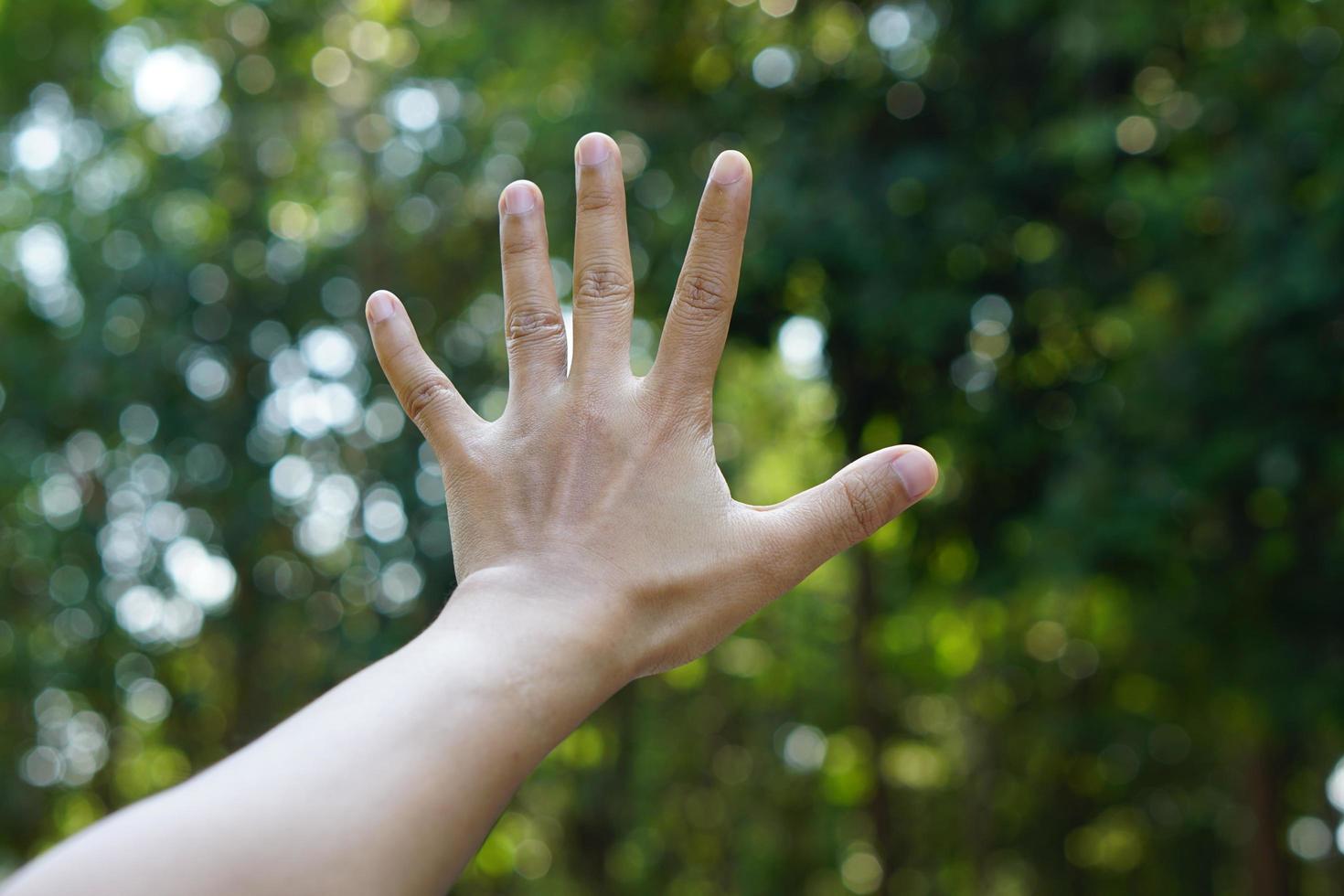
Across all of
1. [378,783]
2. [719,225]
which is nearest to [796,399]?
[719,225]

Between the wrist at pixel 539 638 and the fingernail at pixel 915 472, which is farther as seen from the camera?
the fingernail at pixel 915 472

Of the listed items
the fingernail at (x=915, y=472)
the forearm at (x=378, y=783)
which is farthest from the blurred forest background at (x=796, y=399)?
the forearm at (x=378, y=783)

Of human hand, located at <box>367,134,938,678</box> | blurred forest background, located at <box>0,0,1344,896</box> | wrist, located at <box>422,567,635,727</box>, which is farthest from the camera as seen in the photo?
blurred forest background, located at <box>0,0,1344,896</box>

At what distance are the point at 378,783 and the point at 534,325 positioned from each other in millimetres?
647

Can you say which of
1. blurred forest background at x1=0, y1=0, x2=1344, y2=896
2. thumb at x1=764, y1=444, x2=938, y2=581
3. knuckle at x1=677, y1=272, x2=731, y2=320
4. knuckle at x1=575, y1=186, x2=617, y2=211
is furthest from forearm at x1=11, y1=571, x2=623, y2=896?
blurred forest background at x1=0, y1=0, x2=1344, y2=896

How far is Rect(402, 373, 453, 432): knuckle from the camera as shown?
155cm

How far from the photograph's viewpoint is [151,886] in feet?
3.10

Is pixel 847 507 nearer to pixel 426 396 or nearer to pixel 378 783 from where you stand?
pixel 426 396

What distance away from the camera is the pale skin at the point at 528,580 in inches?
39.8

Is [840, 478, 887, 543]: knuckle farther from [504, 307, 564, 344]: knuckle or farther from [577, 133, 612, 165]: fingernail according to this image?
[577, 133, 612, 165]: fingernail

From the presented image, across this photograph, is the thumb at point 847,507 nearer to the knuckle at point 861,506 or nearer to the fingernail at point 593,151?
the knuckle at point 861,506

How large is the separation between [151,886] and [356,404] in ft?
35.5

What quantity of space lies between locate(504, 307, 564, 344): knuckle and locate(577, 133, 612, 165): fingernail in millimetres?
193

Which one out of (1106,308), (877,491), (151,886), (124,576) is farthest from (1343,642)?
(124,576)
